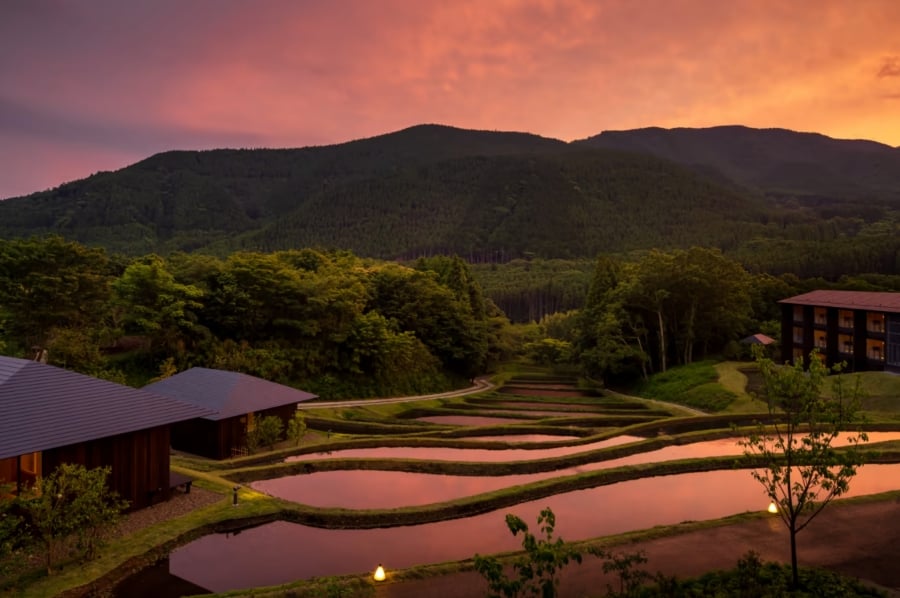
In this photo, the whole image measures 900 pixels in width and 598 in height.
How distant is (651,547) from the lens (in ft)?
46.6

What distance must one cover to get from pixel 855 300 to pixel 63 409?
48.4 m

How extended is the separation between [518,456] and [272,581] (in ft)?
43.5

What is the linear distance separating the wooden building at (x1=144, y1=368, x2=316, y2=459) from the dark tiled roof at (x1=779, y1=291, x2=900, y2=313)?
125 feet

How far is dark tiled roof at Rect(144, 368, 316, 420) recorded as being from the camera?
25.5m

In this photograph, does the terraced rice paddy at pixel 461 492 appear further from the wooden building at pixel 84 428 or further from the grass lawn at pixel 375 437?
the wooden building at pixel 84 428

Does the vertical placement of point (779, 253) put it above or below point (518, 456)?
above

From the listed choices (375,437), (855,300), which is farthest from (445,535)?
(855,300)

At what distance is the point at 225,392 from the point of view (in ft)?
85.9

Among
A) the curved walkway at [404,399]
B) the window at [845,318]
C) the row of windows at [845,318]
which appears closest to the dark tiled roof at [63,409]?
the curved walkway at [404,399]

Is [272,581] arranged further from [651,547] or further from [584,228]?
[584,228]

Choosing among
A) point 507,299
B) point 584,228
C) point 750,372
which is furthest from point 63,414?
point 584,228

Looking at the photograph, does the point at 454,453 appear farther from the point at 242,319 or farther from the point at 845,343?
A: the point at 845,343

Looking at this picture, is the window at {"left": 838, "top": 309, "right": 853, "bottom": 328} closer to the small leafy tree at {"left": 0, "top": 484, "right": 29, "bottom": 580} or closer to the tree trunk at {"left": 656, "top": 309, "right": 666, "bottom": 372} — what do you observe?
the tree trunk at {"left": 656, "top": 309, "right": 666, "bottom": 372}

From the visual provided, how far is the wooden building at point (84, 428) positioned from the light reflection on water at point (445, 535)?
3576mm
